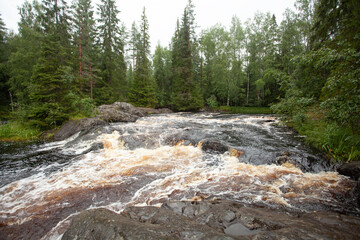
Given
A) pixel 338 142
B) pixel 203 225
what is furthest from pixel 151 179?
pixel 338 142

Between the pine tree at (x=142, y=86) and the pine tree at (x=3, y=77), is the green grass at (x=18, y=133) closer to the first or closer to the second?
the pine tree at (x=142, y=86)

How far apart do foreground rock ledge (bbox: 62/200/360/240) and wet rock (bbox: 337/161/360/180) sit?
2136 millimetres

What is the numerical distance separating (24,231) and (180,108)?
23.8 meters

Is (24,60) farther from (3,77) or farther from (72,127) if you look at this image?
(72,127)

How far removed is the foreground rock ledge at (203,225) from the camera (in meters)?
1.79

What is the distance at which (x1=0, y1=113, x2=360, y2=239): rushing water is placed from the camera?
10.6 feet

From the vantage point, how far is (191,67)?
2541 centimetres

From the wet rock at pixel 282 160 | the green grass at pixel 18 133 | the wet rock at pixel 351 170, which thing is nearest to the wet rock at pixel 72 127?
the green grass at pixel 18 133

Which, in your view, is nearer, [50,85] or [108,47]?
[50,85]

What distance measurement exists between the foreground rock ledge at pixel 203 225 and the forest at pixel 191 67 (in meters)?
3.42

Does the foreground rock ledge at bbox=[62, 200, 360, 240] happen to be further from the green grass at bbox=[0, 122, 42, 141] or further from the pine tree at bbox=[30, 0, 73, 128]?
the pine tree at bbox=[30, 0, 73, 128]

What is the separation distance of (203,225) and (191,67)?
25313 millimetres

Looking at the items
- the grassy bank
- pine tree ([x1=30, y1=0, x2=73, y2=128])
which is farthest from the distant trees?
the grassy bank

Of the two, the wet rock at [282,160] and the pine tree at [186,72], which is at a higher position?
the pine tree at [186,72]
